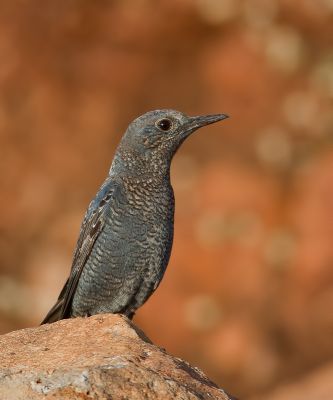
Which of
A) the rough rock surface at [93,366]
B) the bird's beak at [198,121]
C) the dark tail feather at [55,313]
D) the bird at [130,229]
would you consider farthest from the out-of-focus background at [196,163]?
the rough rock surface at [93,366]

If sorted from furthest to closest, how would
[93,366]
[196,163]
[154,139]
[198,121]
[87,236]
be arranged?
[196,163] → [198,121] → [154,139] → [87,236] → [93,366]

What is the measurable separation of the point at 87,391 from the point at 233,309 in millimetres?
8966

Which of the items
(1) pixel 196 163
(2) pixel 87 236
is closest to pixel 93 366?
(2) pixel 87 236

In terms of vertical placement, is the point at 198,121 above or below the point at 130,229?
above

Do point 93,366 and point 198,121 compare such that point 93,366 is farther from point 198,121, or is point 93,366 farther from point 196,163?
point 196,163

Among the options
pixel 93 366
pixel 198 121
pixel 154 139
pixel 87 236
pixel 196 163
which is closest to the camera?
pixel 93 366

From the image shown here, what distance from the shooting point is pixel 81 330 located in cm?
606

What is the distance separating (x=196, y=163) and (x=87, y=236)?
6.53m

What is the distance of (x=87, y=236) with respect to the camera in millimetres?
7738

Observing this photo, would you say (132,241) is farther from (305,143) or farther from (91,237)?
(305,143)

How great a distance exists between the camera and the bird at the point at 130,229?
24.4ft

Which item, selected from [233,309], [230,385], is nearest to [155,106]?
[233,309]

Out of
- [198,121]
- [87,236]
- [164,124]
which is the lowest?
[87,236]

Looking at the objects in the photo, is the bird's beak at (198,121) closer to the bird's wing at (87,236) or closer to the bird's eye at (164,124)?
the bird's eye at (164,124)
